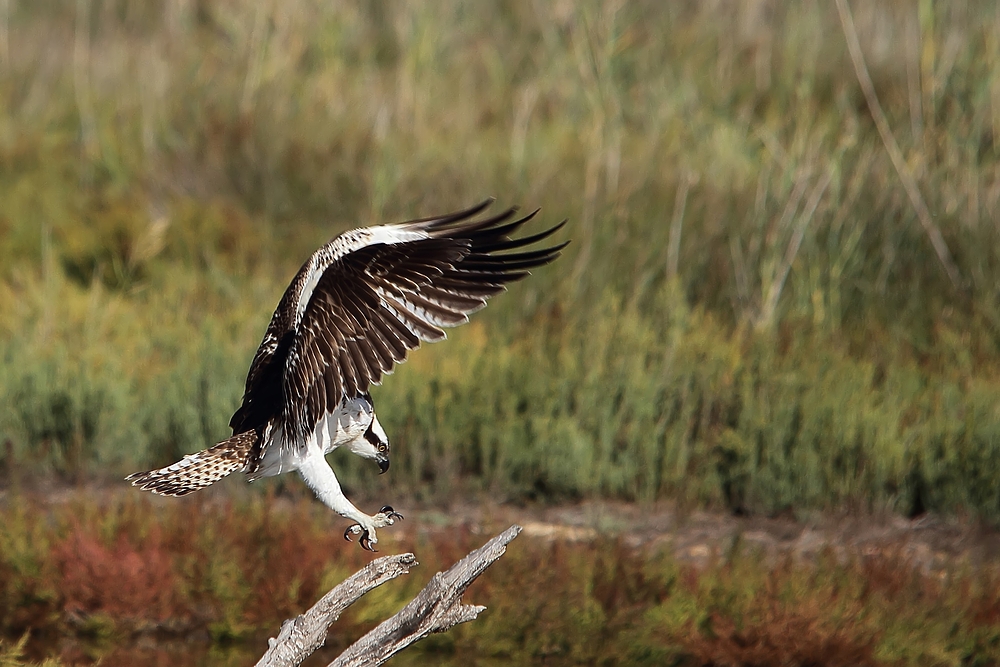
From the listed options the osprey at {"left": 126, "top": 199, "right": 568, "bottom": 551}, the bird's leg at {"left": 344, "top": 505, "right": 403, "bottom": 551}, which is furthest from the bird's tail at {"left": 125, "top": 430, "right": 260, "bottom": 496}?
the bird's leg at {"left": 344, "top": 505, "right": 403, "bottom": 551}

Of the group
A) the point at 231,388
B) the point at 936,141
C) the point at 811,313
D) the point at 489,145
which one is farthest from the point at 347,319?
the point at 489,145

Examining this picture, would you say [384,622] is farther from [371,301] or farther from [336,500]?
[371,301]

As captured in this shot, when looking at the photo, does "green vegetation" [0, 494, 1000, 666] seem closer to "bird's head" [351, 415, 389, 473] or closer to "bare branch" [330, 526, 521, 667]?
"bird's head" [351, 415, 389, 473]

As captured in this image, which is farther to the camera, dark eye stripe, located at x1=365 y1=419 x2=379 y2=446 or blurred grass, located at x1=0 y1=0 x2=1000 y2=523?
blurred grass, located at x1=0 y1=0 x2=1000 y2=523

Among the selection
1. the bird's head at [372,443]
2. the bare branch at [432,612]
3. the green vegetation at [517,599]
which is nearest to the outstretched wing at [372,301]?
the bird's head at [372,443]

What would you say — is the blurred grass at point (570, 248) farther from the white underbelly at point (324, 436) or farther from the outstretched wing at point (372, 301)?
the outstretched wing at point (372, 301)

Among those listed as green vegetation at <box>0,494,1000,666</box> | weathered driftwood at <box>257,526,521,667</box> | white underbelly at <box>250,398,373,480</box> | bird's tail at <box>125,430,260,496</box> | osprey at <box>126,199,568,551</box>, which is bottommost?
green vegetation at <box>0,494,1000,666</box>

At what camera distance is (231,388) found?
651 centimetres

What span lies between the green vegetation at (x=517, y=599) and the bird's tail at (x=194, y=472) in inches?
62.6

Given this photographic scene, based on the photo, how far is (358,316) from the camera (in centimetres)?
356

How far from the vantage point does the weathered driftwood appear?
3.31 metres

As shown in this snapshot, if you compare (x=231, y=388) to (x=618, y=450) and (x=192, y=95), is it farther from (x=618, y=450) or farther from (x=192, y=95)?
(x=192, y=95)

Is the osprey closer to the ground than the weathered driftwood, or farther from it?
farther from it

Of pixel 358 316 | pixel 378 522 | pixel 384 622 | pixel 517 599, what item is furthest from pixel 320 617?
pixel 517 599
